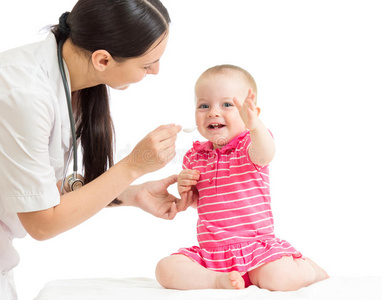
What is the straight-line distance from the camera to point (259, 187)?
179 centimetres

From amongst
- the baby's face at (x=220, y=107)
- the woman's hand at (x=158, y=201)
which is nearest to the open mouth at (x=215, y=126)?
the baby's face at (x=220, y=107)

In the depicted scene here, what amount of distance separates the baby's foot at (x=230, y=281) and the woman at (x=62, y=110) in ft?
1.27

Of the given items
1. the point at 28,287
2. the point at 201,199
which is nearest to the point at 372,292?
the point at 201,199

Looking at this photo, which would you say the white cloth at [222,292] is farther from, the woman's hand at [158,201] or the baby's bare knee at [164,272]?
the woman's hand at [158,201]

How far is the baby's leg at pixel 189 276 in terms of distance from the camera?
64.3 inches

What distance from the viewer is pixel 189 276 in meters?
1.65

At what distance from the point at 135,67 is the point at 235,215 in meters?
0.58

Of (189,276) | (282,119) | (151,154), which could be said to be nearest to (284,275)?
(189,276)

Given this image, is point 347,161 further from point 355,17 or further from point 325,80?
point 355,17

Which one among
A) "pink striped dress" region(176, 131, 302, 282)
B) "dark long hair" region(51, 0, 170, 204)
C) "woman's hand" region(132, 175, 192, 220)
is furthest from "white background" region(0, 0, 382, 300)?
"dark long hair" region(51, 0, 170, 204)

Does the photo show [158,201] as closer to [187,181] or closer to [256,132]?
[187,181]

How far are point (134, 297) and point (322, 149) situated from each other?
1.47 meters

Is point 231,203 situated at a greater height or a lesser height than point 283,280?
Answer: greater

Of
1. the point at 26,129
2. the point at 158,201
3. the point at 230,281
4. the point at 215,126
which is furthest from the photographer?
the point at 158,201
